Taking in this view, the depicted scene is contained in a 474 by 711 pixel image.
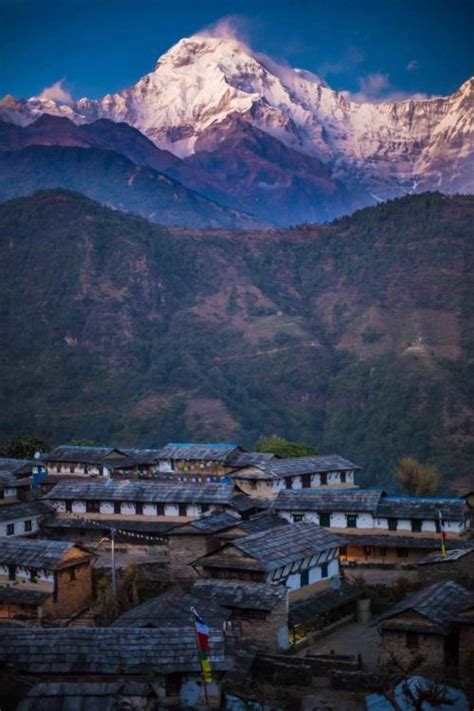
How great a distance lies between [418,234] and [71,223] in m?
56.5

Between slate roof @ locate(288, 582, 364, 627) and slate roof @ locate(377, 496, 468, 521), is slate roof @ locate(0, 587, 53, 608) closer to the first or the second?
slate roof @ locate(288, 582, 364, 627)

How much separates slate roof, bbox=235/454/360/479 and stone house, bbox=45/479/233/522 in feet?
17.2

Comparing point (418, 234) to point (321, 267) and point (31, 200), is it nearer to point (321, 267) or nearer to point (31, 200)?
point (321, 267)

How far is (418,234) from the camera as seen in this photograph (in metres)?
A: 153

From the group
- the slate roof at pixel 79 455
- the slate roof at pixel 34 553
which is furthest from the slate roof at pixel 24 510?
the slate roof at pixel 79 455

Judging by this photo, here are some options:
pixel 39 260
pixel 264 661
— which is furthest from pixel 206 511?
pixel 39 260

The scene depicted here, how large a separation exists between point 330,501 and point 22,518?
15293 mm

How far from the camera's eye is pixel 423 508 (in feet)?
149

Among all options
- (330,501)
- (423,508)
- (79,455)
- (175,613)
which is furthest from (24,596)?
(79,455)

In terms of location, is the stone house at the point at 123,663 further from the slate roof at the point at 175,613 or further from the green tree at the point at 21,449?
the green tree at the point at 21,449

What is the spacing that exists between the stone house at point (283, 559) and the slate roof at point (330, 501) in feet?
24.6

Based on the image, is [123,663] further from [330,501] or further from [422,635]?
[330,501]

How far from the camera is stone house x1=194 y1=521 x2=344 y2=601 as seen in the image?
111 feet

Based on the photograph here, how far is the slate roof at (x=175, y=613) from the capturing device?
2966cm
